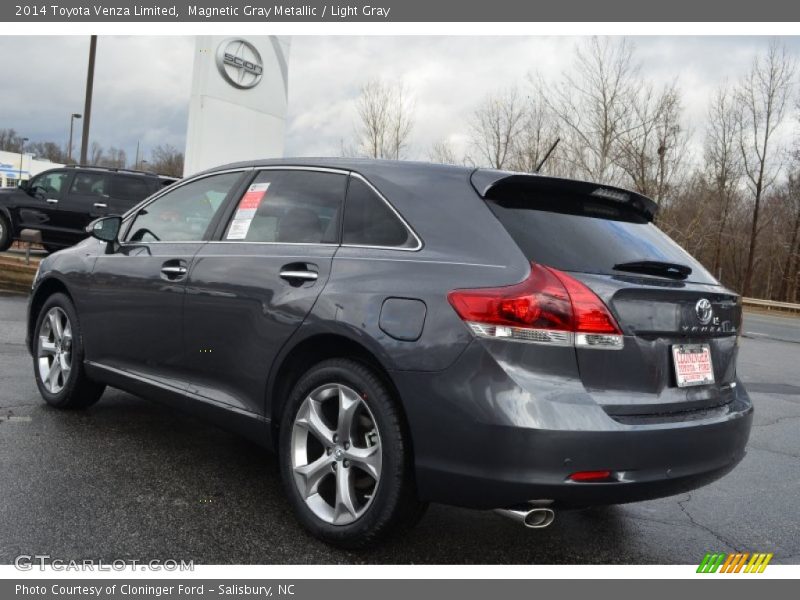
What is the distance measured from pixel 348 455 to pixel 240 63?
55.2 feet

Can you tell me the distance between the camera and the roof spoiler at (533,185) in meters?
3.06

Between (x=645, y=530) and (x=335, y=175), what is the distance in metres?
2.25

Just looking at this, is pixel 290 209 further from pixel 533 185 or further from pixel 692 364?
pixel 692 364

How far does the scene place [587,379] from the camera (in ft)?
8.80

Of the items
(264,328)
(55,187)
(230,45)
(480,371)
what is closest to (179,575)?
(264,328)

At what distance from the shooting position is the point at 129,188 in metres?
14.4

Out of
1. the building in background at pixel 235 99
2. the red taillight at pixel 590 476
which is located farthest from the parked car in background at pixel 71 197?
the red taillight at pixel 590 476

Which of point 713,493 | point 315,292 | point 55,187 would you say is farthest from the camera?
point 55,187

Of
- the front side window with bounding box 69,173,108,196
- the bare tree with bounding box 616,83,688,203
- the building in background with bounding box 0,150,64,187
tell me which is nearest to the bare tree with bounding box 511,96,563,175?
the bare tree with bounding box 616,83,688,203

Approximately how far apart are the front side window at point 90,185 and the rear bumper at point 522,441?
13.0 metres

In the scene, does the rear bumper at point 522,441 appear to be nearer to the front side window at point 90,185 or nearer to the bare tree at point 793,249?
the front side window at point 90,185

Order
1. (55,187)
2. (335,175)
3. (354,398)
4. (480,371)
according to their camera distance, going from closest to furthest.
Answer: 1. (480,371)
2. (354,398)
3. (335,175)
4. (55,187)

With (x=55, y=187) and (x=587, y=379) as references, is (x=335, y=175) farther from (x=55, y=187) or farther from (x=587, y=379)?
(x=55, y=187)

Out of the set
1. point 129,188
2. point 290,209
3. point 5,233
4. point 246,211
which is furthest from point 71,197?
point 290,209
